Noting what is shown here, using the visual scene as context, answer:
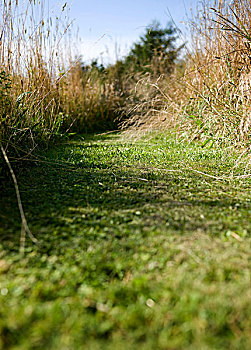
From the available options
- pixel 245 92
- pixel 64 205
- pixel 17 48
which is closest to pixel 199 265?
pixel 64 205

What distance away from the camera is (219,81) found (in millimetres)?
2904

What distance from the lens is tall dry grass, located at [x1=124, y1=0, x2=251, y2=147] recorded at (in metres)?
2.39

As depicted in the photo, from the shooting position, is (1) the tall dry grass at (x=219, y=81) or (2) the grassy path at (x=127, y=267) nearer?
(2) the grassy path at (x=127, y=267)

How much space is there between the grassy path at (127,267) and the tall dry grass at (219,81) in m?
0.85

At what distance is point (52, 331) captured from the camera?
0.75 m

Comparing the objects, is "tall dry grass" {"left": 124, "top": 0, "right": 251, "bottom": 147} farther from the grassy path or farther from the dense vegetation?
the grassy path

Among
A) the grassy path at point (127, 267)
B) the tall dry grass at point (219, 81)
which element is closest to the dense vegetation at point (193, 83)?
the tall dry grass at point (219, 81)

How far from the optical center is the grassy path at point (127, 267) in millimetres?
744

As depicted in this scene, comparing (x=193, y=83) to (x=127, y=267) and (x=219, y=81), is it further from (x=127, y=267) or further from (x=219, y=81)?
(x=127, y=267)

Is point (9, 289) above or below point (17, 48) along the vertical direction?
below

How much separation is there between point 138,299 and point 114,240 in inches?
13.0

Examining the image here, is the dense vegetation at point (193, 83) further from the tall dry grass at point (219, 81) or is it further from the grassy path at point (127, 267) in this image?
the grassy path at point (127, 267)

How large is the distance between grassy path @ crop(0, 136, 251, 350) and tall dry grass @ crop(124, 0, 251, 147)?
85 centimetres

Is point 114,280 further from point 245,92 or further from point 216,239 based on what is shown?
point 245,92
